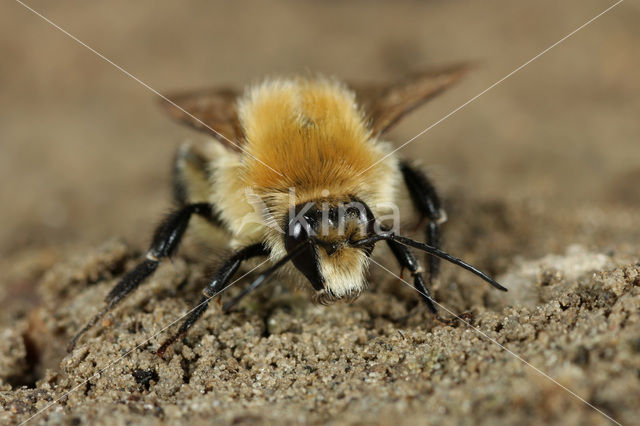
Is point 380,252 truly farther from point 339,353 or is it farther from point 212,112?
point 212,112

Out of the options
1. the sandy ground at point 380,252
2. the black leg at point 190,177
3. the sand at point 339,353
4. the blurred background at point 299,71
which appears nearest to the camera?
the sand at point 339,353

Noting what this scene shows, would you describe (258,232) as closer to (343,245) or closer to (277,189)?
(277,189)

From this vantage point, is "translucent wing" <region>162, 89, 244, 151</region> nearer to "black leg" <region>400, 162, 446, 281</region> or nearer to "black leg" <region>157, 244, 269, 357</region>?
"black leg" <region>157, 244, 269, 357</region>

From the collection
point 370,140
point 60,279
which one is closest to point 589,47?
point 370,140

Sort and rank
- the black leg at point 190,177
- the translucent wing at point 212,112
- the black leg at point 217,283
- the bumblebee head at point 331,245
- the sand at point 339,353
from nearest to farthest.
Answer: the sand at point 339,353, the bumblebee head at point 331,245, the black leg at point 217,283, the translucent wing at point 212,112, the black leg at point 190,177

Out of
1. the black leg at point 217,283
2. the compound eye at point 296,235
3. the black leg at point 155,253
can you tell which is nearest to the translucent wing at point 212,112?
the black leg at point 155,253

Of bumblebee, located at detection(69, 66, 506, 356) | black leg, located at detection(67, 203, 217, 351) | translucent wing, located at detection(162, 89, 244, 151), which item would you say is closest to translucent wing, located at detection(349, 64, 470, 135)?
bumblebee, located at detection(69, 66, 506, 356)

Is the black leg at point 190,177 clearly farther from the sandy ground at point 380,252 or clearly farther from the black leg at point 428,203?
the black leg at point 428,203
